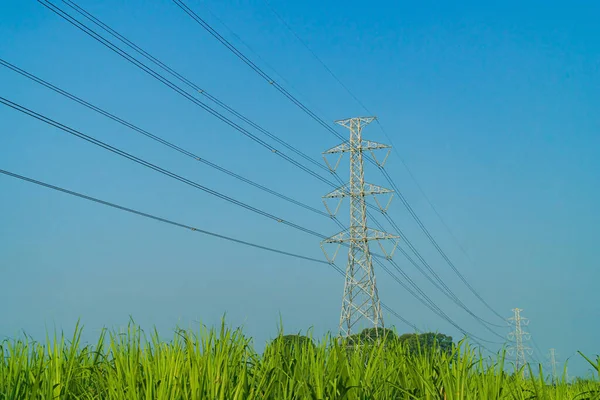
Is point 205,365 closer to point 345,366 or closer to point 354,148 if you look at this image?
point 345,366

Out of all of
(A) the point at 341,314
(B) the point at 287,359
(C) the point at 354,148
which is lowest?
(B) the point at 287,359

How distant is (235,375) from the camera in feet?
Answer: 22.2

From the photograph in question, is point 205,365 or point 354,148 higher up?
point 354,148

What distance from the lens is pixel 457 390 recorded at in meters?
6.23

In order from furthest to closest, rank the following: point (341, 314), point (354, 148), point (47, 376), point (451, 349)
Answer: point (354, 148), point (341, 314), point (451, 349), point (47, 376)

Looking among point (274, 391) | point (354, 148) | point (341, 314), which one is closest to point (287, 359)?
point (274, 391)

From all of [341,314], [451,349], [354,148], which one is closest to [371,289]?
[341,314]

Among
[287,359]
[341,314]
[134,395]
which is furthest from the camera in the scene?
[341,314]

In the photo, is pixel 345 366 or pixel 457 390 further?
Result: pixel 345 366

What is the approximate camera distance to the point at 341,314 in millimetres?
36719

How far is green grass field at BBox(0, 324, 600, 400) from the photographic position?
5965mm

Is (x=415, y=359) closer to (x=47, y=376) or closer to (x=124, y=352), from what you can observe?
(x=124, y=352)

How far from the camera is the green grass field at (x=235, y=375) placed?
235 inches

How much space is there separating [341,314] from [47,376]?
30638mm
